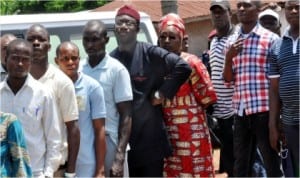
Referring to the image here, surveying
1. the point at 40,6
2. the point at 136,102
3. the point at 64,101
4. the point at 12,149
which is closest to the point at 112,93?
the point at 136,102

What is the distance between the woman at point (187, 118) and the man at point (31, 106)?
1.05 meters

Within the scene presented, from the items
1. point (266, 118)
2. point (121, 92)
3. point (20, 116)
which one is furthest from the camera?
point (266, 118)

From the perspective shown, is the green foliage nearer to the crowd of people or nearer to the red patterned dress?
the crowd of people

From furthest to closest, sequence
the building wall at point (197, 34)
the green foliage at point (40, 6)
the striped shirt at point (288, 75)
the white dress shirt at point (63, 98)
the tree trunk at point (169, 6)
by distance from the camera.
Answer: the green foliage at point (40, 6) < the building wall at point (197, 34) < the tree trunk at point (169, 6) < the striped shirt at point (288, 75) < the white dress shirt at point (63, 98)

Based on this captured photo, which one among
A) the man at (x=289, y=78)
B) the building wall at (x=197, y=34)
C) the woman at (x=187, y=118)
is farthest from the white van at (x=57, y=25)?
the building wall at (x=197, y=34)

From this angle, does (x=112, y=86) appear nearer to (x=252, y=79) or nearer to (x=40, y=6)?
→ (x=252, y=79)

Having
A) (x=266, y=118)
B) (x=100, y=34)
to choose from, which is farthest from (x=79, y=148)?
(x=266, y=118)

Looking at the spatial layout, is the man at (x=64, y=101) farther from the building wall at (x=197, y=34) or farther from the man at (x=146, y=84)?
the building wall at (x=197, y=34)

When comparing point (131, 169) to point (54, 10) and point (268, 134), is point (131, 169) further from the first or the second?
point (54, 10)

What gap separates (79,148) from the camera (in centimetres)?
386

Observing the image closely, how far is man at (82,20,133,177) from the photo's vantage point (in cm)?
399

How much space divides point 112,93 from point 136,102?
0.67 ft

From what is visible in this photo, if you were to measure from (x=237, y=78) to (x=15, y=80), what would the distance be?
6.71 ft

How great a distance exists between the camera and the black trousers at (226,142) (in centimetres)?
558
